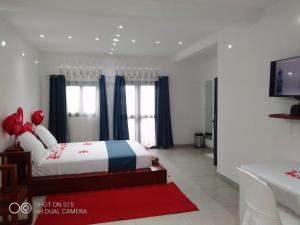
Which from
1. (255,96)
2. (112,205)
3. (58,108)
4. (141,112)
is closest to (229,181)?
(255,96)

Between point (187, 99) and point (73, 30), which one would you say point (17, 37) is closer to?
point (73, 30)

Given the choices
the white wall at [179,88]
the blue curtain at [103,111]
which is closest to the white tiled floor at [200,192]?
the white wall at [179,88]

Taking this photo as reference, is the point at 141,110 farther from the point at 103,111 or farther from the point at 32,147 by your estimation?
the point at 32,147

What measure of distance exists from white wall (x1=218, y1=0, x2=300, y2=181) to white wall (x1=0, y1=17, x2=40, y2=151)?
343 cm

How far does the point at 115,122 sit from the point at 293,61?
4.54 m

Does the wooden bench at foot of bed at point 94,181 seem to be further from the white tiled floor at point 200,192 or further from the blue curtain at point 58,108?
the blue curtain at point 58,108

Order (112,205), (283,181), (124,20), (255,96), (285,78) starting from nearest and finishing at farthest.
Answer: (283,181) → (285,78) → (112,205) → (255,96) → (124,20)

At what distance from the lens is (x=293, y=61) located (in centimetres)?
261

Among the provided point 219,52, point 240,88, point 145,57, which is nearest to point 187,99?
point 145,57

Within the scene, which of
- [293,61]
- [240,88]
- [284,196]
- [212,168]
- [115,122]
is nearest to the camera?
[284,196]

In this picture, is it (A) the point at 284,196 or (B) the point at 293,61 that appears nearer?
(A) the point at 284,196

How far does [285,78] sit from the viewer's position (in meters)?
2.73

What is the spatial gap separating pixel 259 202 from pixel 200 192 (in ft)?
6.38

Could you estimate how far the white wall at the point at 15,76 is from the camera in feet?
11.3
